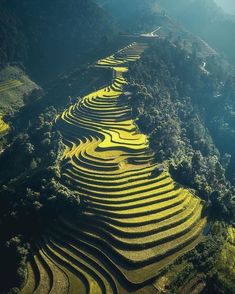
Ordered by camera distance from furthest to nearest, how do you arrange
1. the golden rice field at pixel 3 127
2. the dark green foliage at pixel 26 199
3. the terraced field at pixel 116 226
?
1. the golden rice field at pixel 3 127
2. the dark green foliage at pixel 26 199
3. the terraced field at pixel 116 226

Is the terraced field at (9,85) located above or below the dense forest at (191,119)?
below

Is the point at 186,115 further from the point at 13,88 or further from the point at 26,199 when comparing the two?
the point at 26,199

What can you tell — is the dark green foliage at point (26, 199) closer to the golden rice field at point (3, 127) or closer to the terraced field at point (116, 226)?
the terraced field at point (116, 226)

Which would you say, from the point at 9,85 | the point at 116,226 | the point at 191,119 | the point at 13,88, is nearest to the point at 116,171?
the point at 116,226

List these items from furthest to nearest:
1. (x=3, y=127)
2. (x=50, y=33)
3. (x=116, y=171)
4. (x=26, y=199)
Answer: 1. (x=50, y=33)
2. (x=3, y=127)
3. (x=116, y=171)
4. (x=26, y=199)

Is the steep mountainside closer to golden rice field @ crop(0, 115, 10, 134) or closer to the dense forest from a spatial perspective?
the dense forest

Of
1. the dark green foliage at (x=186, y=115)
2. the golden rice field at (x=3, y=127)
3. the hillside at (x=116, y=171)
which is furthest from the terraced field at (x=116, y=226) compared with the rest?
the golden rice field at (x=3, y=127)

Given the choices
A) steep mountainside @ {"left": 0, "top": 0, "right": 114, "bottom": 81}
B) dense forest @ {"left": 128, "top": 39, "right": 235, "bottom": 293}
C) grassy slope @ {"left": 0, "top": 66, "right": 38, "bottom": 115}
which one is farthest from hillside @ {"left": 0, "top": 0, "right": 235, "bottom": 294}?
steep mountainside @ {"left": 0, "top": 0, "right": 114, "bottom": 81}

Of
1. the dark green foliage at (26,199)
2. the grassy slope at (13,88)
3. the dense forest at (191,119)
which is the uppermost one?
the dense forest at (191,119)
